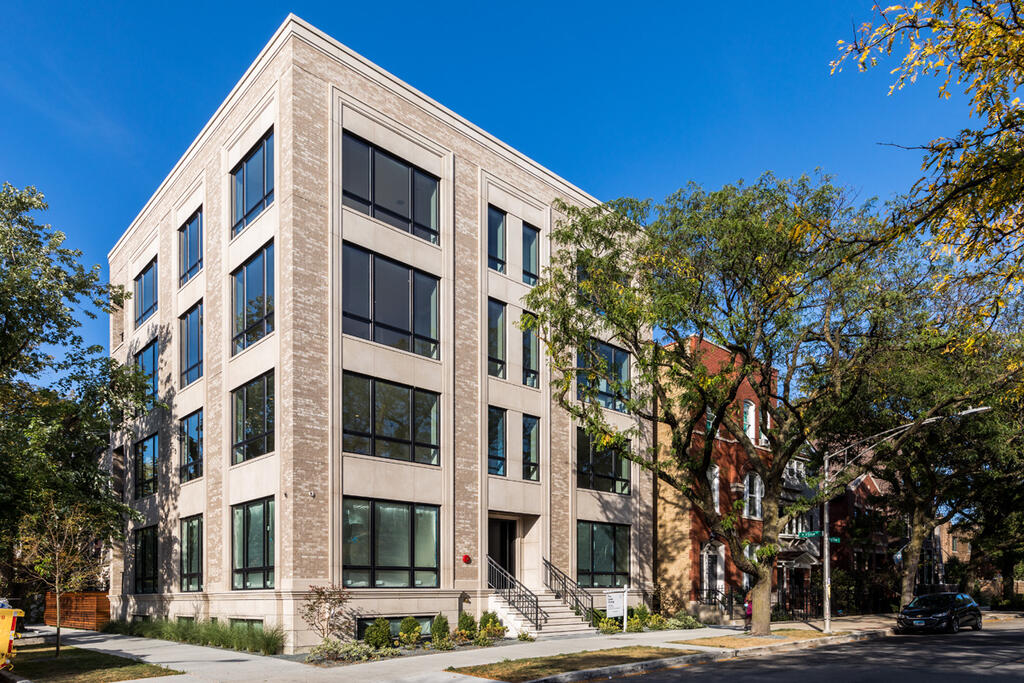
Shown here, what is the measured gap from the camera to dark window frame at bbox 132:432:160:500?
30.5 m

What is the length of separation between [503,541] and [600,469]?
4928 mm

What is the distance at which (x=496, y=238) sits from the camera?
29.0m

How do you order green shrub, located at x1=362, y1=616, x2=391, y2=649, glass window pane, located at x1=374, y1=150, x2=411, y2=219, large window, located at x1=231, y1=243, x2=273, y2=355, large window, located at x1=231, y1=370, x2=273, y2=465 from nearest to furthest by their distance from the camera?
green shrub, located at x1=362, y1=616, x2=391, y2=649 → large window, located at x1=231, y1=370, x2=273, y2=465 → large window, located at x1=231, y1=243, x2=273, y2=355 → glass window pane, located at x1=374, y1=150, x2=411, y2=219

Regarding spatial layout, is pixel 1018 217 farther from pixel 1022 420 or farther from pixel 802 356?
pixel 1022 420

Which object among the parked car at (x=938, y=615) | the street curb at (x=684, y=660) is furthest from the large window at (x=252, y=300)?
the parked car at (x=938, y=615)

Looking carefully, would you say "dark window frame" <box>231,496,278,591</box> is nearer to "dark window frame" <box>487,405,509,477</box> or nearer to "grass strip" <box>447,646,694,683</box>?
"grass strip" <box>447,646,694,683</box>

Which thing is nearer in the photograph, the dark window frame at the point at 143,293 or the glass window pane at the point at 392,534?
the glass window pane at the point at 392,534

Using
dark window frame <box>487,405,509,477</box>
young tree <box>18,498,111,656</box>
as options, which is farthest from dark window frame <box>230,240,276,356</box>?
dark window frame <box>487,405,509,477</box>

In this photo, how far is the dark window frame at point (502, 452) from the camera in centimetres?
2684

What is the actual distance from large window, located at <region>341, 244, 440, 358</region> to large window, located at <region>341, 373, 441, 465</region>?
52.7 inches

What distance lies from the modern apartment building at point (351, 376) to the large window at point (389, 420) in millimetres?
58

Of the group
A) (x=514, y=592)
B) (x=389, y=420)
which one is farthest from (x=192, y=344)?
(x=514, y=592)

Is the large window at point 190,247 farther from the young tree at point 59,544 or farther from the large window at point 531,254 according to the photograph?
the large window at point 531,254

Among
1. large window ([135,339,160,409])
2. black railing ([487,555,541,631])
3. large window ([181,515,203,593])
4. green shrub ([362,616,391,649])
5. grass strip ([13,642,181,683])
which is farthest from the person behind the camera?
large window ([135,339,160,409])
